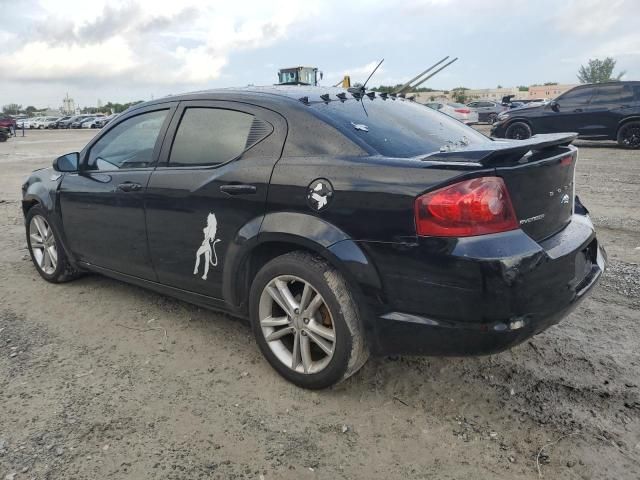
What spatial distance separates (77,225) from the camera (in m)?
4.13

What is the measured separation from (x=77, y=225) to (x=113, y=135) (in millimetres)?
762

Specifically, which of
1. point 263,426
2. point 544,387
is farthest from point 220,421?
point 544,387

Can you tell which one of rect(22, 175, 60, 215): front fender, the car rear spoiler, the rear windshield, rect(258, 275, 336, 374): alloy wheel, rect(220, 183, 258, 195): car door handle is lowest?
rect(258, 275, 336, 374): alloy wheel

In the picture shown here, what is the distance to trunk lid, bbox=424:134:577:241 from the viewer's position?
7.75ft

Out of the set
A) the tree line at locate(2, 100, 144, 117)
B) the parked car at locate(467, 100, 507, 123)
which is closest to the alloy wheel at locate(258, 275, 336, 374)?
the parked car at locate(467, 100, 507, 123)

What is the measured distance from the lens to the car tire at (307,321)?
103 inches

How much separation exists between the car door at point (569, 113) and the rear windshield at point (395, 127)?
37.3 feet

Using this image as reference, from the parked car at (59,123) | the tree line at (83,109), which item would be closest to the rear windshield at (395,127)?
the parked car at (59,123)

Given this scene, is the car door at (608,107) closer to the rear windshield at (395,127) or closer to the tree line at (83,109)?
the rear windshield at (395,127)

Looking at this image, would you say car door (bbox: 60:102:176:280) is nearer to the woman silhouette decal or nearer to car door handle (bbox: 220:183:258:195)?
the woman silhouette decal

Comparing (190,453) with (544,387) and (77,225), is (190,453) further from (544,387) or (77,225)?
(77,225)

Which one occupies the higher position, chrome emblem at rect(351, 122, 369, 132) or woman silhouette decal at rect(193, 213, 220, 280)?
chrome emblem at rect(351, 122, 369, 132)

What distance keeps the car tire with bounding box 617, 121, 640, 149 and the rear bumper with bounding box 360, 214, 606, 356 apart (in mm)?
12587

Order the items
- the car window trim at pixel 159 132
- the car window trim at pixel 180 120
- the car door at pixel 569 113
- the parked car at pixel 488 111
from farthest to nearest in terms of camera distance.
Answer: the parked car at pixel 488 111
the car door at pixel 569 113
the car window trim at pixel 159 132
the car window trim at pixel 180 120
